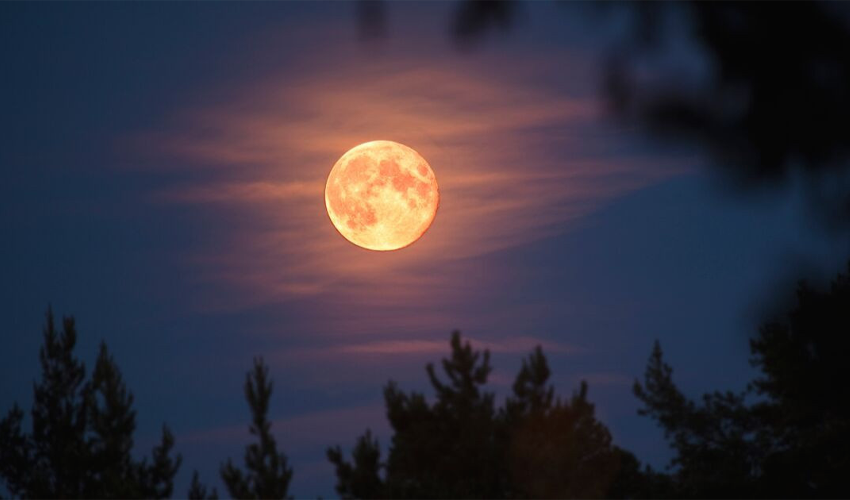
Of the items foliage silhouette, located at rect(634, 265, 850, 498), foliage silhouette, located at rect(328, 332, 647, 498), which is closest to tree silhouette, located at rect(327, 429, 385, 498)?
foliage silhouette, located at rect(328, 332, 647, 498)

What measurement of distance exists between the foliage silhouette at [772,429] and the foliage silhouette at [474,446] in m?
3.57

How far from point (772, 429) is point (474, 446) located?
9823 millimetres

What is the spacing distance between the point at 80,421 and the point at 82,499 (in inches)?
124

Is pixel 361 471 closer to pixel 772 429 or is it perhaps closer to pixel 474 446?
pixel 474 446

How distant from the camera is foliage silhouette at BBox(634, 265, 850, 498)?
2575 cm

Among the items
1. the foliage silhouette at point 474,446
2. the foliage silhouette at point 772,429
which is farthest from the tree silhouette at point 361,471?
the foliage silhouette at point 772,429

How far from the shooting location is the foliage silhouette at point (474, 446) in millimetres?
36031

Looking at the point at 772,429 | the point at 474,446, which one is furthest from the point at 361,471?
the point at 772,429

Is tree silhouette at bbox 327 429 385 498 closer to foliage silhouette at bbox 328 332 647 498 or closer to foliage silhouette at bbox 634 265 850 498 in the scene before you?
foliage silhouette at bbox 328 332 647 498

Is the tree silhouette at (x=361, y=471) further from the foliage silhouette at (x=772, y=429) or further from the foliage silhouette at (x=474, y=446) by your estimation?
the foliage silhouette at (x=772, y=429)

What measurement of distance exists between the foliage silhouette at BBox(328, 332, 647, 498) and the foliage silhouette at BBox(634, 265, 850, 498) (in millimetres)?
3568

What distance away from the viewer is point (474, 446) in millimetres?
36625

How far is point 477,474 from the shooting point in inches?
1433

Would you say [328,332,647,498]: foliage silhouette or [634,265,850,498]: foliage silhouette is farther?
[328,332,647,498]: foliage silhouette
